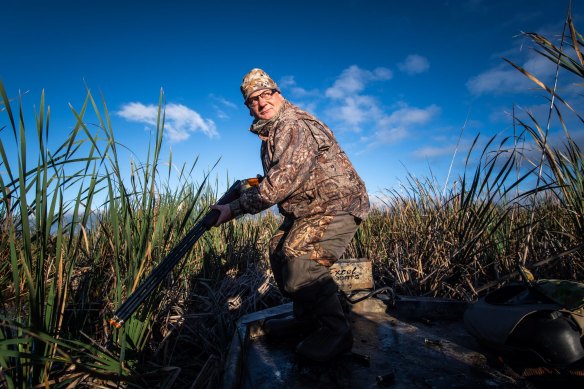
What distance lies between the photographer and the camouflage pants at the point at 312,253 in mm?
1967

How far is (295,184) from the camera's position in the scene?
2.10 metres

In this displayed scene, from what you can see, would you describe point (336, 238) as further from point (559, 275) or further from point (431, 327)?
point (559, 275)

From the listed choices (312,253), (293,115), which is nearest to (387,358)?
(312,253)

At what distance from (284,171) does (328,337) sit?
1086mm

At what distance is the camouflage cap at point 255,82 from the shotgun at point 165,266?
69 centimetres

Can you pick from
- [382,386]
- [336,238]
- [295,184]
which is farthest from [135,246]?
[382,386]

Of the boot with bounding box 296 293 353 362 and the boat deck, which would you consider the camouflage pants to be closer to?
the boot with bounding box 296 293 353 362

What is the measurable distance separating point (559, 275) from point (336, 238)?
2078 millimetres

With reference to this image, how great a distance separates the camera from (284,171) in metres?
2.07

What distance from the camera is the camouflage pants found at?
1967mm

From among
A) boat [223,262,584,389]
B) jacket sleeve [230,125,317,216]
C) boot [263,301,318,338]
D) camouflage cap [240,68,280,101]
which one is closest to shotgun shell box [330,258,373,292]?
boat [223,262,584,389]

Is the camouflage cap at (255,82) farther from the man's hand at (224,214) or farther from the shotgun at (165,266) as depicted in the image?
the man's hand at (224,214)

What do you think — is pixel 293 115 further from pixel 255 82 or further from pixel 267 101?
pixel 255 82

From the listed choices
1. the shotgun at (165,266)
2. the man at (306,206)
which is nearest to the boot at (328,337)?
the man at (306,206)
